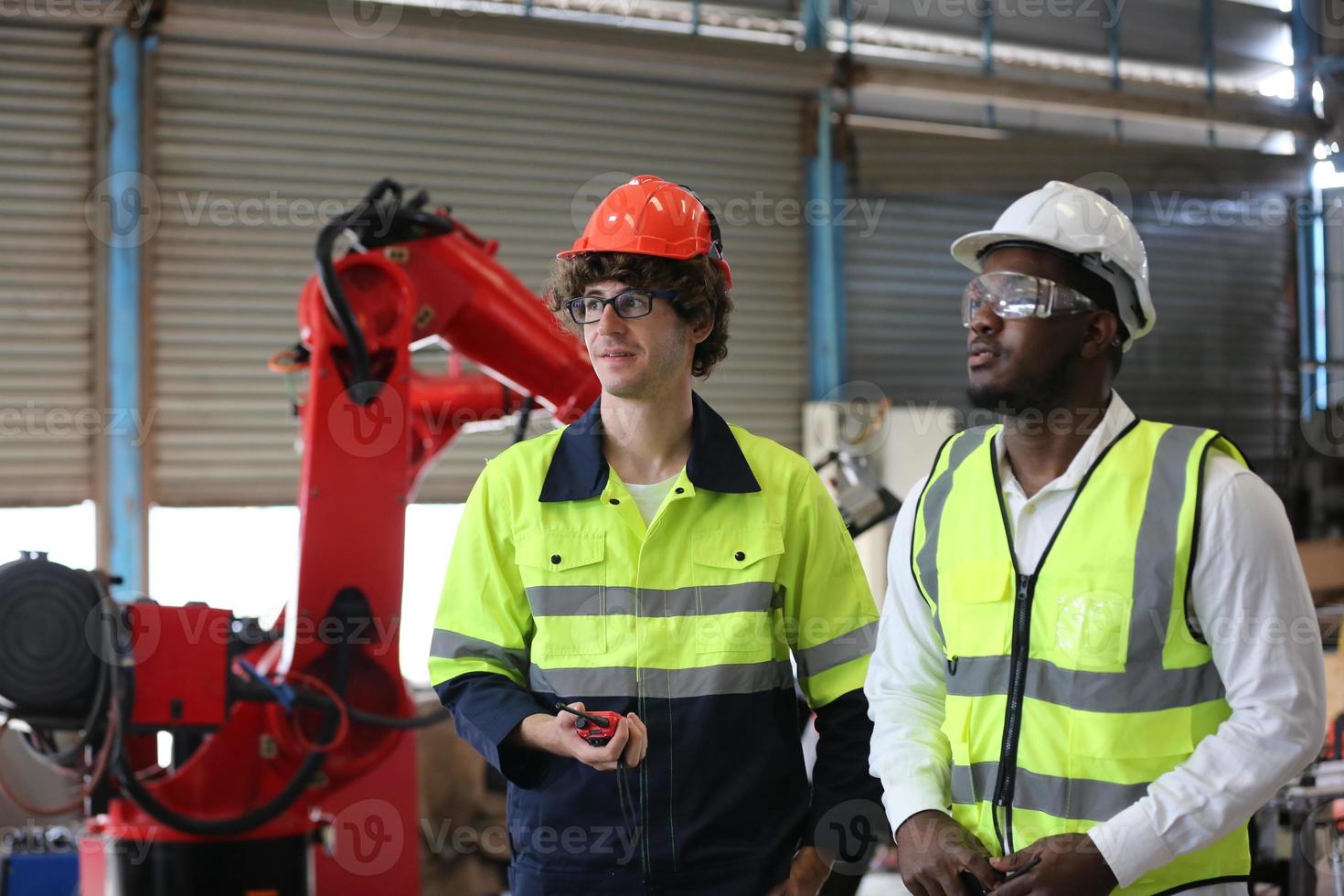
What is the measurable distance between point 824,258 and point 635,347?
255 inches

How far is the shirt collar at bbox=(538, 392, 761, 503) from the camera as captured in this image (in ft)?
7.25

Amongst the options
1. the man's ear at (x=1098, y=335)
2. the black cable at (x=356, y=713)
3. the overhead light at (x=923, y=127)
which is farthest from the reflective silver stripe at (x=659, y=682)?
the overhead light at (x=923, y=127)

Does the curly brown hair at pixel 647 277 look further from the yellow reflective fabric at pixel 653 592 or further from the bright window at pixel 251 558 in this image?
the bright window at pixel 251 558

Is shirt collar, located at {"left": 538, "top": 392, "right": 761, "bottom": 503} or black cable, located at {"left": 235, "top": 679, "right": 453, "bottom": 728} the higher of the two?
shirt collar, located at {"left": 538, "top": 392, "right": 761, "bottom": 503}

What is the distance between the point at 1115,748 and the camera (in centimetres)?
188

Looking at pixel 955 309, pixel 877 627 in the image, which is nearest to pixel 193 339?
pixel 955 309

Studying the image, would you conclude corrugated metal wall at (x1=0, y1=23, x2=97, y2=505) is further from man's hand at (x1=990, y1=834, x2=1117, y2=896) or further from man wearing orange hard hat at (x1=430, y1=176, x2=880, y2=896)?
man's hand at (x1=990, y1=834, x2=1117, y2=896)

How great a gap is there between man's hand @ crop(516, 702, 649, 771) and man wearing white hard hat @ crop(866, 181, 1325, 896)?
41cm

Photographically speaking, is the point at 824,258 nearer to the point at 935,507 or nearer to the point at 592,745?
the point at 935,507

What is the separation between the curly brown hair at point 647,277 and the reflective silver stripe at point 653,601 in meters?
0.46

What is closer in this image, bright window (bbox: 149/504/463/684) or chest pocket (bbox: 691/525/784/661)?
chest pocket (bbox: 691/525/784/661)

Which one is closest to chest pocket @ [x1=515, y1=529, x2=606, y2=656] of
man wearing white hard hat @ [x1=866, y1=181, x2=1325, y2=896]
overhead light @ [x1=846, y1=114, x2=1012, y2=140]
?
man wearing white hard hat @ [x1=866, y1=181, x2=1325, y2=896]

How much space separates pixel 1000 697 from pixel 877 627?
0.33 meters

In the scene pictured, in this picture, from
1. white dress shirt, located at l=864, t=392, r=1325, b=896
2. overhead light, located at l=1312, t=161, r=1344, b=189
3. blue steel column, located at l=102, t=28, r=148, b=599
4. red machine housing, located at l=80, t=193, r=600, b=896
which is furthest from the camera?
overhead light, located at l=1312, t=161, r=1344, b=189
